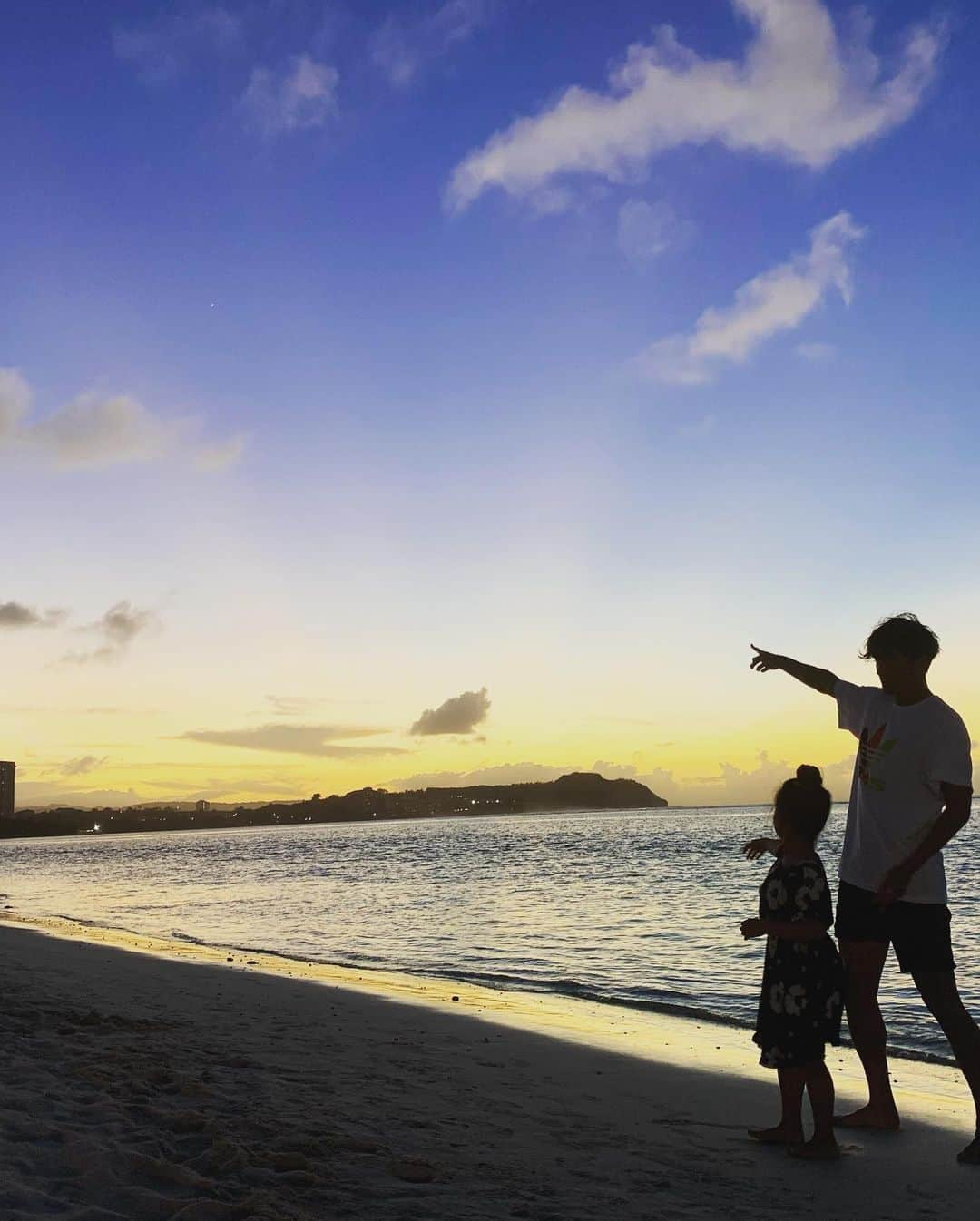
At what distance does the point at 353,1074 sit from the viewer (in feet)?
20.4

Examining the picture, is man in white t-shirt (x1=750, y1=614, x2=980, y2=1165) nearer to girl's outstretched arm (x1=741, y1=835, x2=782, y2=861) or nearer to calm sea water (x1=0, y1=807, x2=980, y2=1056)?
girl's outstretched arm (x1=741, y1=835, x2=782, y2=861)

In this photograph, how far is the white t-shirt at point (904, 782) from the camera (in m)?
4.47

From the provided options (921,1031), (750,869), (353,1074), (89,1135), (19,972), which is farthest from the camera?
(750,869)

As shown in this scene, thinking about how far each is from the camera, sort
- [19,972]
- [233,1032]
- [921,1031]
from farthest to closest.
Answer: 1. [19,972]
2. [921,1031]
3. [233,1032]

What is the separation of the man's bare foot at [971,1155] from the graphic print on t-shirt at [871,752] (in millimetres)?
1656

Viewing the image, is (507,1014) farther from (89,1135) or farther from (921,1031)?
(89,1135)

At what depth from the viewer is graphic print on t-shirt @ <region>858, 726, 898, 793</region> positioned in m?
4.67

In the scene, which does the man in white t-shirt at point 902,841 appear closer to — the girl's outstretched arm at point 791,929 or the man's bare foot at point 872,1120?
the man's bare foot at point 872,1120

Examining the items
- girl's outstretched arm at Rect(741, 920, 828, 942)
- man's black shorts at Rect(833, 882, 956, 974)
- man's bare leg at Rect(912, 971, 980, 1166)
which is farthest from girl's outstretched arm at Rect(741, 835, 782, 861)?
man's bare leg at Rect(912, 971, 980, 1166)

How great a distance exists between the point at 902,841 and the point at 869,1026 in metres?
1.01

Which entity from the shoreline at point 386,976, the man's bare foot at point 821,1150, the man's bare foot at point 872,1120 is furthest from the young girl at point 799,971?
the shoreline at point 386,976

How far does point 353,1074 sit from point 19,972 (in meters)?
6.73

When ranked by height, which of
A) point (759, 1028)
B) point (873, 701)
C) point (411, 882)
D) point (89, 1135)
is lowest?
point (411, 882)

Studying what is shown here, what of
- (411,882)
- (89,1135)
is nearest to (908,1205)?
(89,1135)
